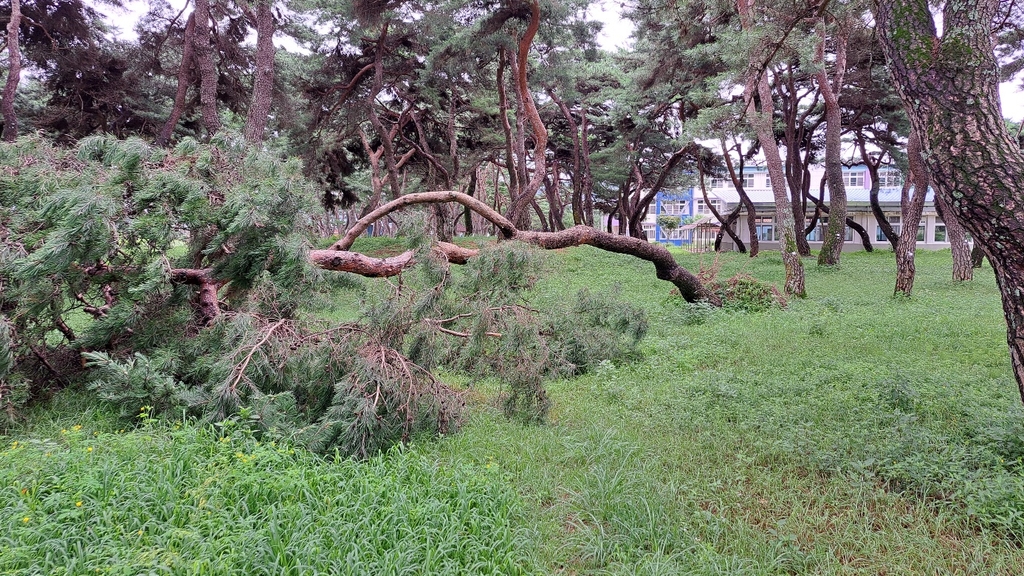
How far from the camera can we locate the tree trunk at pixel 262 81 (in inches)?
396

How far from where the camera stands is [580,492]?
334 cm

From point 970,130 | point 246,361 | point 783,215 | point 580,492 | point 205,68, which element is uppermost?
point 205,68

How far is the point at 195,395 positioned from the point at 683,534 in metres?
3.30

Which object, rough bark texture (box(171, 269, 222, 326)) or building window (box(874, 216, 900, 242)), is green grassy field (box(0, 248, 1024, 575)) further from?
building window (box(874, 216, 900, 242))

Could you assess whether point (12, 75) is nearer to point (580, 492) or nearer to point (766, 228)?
point (580, 492)

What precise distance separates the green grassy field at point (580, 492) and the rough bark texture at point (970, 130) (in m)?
0.98

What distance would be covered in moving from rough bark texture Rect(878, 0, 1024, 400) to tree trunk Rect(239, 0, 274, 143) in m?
9.32

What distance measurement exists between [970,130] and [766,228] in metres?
35.4

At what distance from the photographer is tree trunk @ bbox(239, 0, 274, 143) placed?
10055 millimetres

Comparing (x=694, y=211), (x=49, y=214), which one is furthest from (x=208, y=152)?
(x=694, y=211)

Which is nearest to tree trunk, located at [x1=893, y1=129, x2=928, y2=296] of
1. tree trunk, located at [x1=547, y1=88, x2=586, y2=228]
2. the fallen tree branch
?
tree trunk, located at [x1=547, y1=88, x2=586, y2=228]

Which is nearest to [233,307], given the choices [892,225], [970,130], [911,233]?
[970,130]

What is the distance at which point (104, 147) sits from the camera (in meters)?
5.30

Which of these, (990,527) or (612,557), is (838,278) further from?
(612,557)
